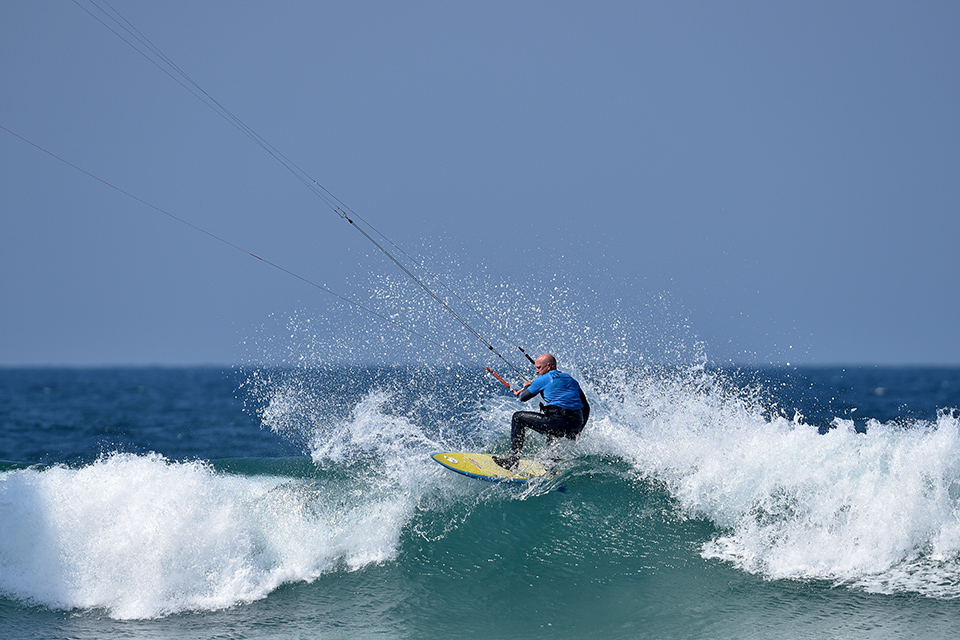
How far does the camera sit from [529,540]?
286 inches

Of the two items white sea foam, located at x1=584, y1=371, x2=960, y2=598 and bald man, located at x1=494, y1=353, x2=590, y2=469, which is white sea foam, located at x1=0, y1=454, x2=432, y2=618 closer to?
bald man, located at x1=494, y1=353, x2=590, y2=469

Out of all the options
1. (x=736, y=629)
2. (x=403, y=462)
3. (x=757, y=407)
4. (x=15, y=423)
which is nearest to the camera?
(x=736, y=629)

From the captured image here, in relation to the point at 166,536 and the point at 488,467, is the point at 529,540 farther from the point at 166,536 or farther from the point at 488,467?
the point at 166,536

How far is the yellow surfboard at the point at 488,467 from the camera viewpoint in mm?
7812

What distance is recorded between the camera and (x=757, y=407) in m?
8.64

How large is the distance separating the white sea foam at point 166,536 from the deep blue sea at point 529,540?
0.02m

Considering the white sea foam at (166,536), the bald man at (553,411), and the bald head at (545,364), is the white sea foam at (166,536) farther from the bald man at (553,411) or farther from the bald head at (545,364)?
the bald head at (545,364)

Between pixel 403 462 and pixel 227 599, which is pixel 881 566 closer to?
pixel 403 462

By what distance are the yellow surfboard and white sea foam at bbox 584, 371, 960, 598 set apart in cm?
129

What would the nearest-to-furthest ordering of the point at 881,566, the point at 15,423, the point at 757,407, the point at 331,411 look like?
the point at 881,566, the point at 757,407, the point at 331,411, the point at 15,423

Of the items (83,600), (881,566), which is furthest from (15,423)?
(881,566)

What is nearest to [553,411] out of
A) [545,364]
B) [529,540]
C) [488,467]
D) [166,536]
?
[545,364]

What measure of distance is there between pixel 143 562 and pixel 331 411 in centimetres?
565

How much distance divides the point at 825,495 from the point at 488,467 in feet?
11.3
